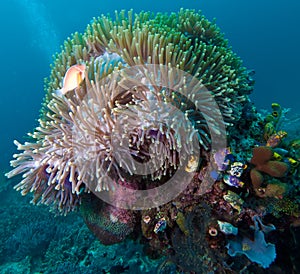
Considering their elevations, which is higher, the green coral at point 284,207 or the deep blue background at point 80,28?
the deep blue background at point 80,28

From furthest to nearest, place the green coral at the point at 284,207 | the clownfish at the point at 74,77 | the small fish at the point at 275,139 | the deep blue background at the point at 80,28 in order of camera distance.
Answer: the deep blue background at the point at 80,28, the small fish at the point at 275,139, the green coral at the point at 284,207, the clownfish at the point at 74,77

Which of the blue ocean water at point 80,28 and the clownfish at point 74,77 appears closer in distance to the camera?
the clownfish at point 74,77

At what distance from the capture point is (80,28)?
73.8 meters

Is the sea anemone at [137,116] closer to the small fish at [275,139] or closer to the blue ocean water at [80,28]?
the small fish at [275,139]

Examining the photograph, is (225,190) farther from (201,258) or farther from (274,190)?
(201,258)

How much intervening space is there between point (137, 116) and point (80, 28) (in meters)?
80.2

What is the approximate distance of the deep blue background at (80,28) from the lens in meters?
35.2

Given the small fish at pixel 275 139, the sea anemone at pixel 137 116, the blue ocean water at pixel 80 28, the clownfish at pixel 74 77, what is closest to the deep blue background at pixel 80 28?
the blue ocean water at pixel 80 28

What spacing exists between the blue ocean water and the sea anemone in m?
12.5

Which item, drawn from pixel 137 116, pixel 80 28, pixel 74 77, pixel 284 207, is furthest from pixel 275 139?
pixel 80 28

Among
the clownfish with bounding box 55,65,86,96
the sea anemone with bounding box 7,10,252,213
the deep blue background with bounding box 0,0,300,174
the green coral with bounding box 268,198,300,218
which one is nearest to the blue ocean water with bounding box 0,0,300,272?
the deep blue background with bounding box 0,0,300,174

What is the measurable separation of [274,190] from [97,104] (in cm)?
200

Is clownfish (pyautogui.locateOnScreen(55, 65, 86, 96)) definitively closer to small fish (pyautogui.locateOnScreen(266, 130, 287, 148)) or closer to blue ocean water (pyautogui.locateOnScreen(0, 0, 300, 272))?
small fish (pyautogui.locateOnScreen(266, 130, 287, 148))

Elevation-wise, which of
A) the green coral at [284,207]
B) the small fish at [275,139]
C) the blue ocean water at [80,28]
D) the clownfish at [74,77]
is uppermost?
the blue ocean water at [80,28]
